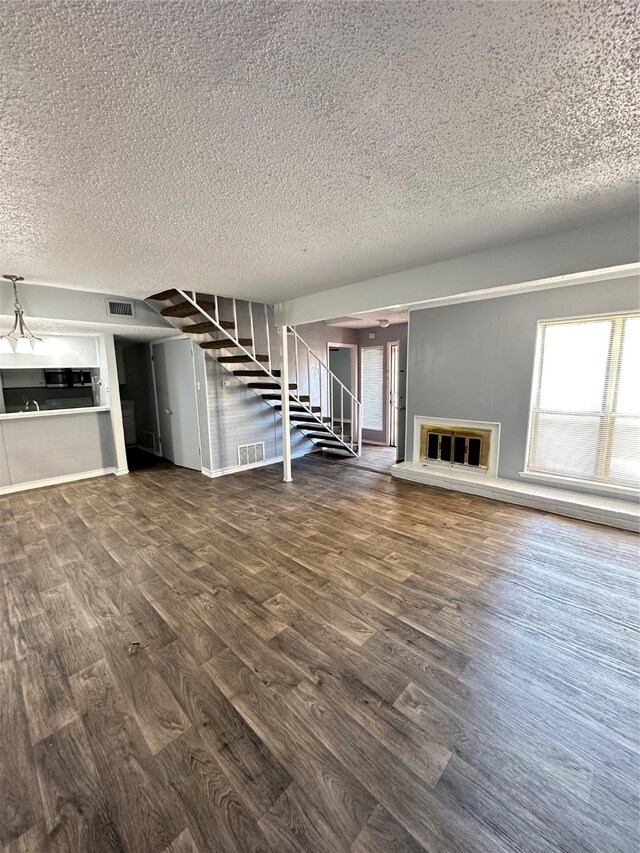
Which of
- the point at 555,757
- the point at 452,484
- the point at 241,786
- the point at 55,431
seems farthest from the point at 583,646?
the point at 55,431

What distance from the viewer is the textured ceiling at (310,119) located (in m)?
0.97

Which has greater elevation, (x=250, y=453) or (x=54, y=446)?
(x=54, y=446)

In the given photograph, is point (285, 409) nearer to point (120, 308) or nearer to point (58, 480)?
point (120, 308)

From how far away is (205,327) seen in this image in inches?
169

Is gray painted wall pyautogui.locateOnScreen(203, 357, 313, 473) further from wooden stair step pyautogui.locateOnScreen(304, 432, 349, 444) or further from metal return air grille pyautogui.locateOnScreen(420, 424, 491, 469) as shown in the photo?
metal return air grille pyautogui.locateOnScreen(420, 424, 491, 469)

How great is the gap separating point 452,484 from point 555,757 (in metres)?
3.24

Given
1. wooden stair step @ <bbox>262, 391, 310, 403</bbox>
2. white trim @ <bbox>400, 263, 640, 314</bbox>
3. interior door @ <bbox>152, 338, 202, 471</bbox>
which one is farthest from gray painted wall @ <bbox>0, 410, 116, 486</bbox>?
white trim @ <bbox>400, 263, 640, 314</bbox>

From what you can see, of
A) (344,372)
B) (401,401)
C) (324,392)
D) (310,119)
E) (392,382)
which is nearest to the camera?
(310,119)

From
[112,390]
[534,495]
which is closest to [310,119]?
[534,495]

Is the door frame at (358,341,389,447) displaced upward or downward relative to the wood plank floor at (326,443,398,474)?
upward

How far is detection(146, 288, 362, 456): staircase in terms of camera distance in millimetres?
4312

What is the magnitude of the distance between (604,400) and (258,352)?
4.52 meters

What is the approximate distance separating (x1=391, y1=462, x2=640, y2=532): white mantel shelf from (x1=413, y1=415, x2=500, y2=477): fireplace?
3.2 inches

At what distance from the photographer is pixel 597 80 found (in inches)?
46.2
